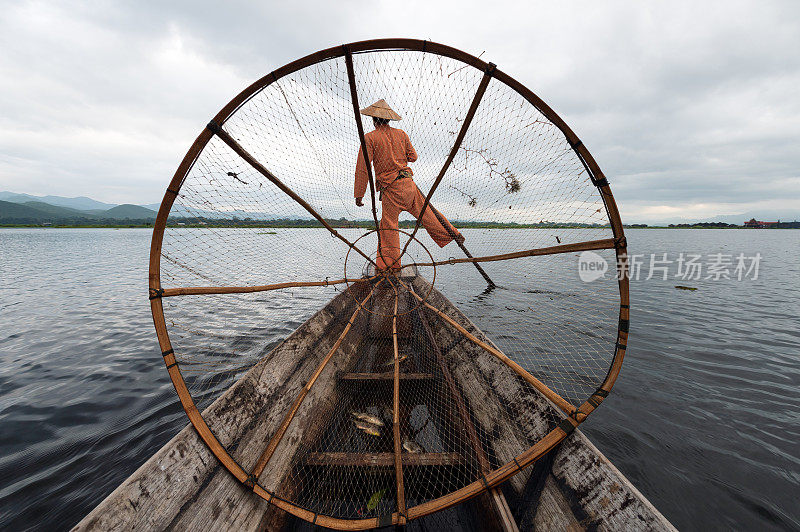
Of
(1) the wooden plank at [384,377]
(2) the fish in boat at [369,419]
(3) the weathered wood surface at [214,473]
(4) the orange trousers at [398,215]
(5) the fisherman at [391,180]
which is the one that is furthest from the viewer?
(4) the orange trousers at [398,215]

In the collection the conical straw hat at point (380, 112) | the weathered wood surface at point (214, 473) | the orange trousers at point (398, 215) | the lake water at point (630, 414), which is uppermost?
the conical straw hat at point (380, 112)

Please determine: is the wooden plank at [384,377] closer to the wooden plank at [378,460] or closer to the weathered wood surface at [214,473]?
the weathered wood surface at [214,473]

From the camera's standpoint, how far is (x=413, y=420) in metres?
3.78

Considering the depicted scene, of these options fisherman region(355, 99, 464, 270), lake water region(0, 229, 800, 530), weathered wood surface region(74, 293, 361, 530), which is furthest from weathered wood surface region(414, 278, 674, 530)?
fisherman region(355, 99, 464, 270)

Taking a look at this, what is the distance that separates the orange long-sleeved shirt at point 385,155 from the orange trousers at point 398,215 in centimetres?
26

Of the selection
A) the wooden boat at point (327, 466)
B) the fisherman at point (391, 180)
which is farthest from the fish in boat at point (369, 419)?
the fisherman at point (391, 180)

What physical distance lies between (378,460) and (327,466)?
1.73ft

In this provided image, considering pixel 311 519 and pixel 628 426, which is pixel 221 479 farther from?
pixel 628 426

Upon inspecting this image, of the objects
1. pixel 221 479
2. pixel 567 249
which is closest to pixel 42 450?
pixel 221 479

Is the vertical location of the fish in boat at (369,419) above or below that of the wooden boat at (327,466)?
below

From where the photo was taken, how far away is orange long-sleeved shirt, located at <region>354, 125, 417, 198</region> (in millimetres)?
5441

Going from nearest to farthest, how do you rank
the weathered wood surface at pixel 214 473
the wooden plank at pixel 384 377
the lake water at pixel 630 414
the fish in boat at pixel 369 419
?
the weathered wood surface at pixel 214 473, the lake water at pixel 630 414, the fish in boat at pixel 369 419, the wooden plank at pixel 384 377

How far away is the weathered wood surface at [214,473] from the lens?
1.60 metres

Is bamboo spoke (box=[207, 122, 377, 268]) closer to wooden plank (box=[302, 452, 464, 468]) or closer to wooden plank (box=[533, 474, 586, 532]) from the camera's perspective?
wooden plank (box=[302, 452, 464, 468])
